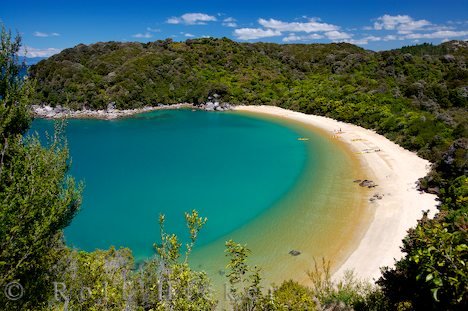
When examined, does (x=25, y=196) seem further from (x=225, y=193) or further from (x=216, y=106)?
(x=216, y=106)

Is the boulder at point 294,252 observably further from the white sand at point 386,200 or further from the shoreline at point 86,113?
the shoreline at point 86,113

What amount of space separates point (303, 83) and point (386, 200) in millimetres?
80614

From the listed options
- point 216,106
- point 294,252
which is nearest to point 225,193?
point 294,252

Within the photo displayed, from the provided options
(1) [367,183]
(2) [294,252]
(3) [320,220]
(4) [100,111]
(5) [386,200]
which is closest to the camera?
(2) [294,252]

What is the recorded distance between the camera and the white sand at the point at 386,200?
82.4ft

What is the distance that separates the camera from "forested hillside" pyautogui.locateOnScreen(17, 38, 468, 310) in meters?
54.7

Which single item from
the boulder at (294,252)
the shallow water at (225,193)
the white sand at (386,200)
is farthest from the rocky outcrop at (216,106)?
the boulder at (294,252)

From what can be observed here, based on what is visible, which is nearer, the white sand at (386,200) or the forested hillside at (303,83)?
the white sand at (386,200)

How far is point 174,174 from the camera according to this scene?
158 feet

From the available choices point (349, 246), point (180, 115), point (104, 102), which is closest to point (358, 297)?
point (349, 246)

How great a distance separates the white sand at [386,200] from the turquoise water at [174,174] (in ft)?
31.1

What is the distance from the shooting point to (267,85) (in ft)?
368

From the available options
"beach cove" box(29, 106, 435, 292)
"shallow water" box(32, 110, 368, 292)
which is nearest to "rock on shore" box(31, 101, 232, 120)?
"shallow water" box(32, 110, 368, 292)

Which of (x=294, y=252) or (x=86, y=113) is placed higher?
(x=86, y=113)
